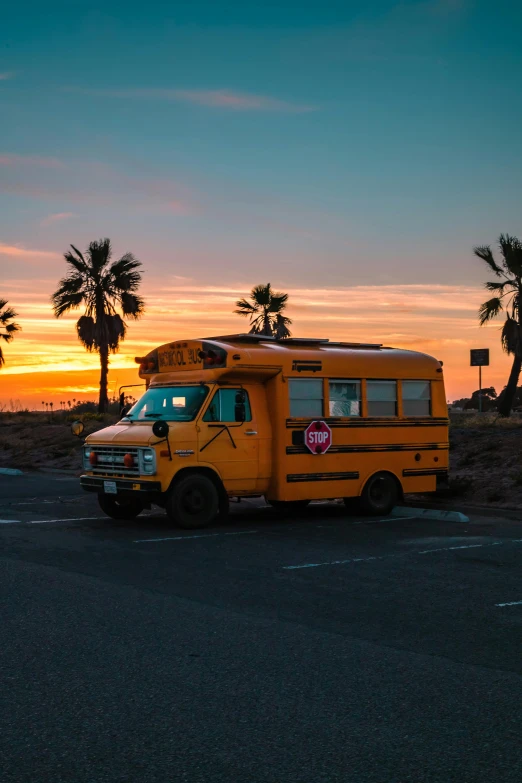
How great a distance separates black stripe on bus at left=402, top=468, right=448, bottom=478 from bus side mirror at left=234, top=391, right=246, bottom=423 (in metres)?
3.54

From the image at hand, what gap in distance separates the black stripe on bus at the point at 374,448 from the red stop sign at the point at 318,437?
0.36 feet

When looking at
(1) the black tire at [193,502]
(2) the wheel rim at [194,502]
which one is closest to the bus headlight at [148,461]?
(1) the black tire at [193,502]

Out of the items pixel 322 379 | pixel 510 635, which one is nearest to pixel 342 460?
pixel 322 379

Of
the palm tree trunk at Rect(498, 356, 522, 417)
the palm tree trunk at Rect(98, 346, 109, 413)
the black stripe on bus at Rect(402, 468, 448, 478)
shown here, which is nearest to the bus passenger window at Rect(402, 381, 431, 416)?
the black stripe on bus at Rect(402, 468, 448, 478)

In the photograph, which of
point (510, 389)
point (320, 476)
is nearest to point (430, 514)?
point (320, 476)

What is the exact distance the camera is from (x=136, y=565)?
10.6 meters

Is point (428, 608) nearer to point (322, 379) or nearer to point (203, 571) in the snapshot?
point (203, 571)

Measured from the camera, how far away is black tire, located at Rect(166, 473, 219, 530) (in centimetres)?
1375

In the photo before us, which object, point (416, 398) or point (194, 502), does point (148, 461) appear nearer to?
point (194, 502)

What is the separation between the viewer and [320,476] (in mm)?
15312

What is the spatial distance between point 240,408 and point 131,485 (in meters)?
2.14

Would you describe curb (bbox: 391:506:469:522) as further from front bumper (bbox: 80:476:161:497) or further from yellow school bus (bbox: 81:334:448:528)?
front bumper (bbox: 80:476:161:497)

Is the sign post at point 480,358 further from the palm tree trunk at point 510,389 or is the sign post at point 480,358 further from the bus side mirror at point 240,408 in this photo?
the bus side mirror at point 240,408

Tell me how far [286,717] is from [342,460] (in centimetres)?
1052
